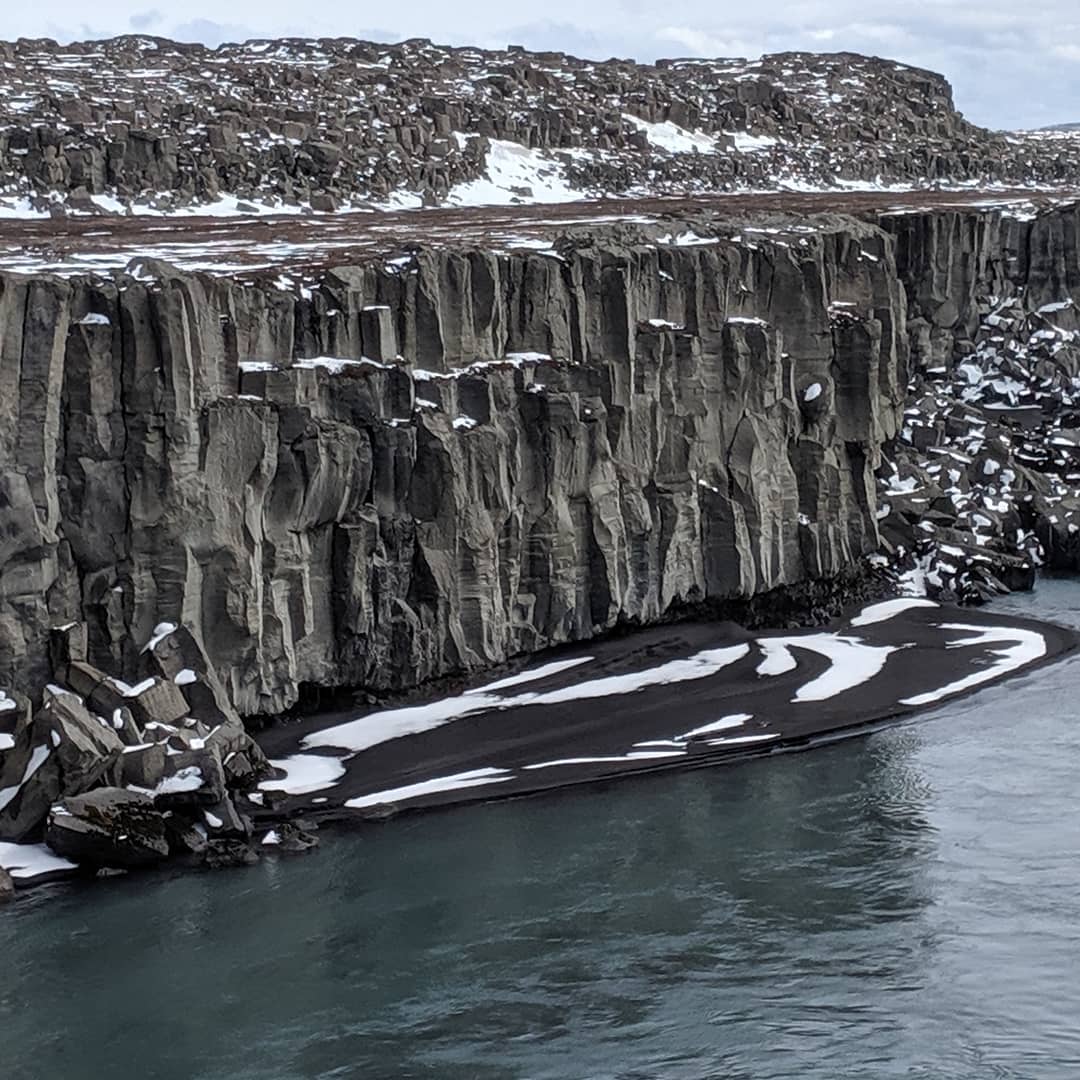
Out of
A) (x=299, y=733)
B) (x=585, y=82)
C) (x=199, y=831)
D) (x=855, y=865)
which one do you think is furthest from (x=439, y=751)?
(x=585, y=82)

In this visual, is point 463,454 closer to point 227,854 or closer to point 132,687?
point 132,687

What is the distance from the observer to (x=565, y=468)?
5650cm

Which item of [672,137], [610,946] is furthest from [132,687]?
[672,137]

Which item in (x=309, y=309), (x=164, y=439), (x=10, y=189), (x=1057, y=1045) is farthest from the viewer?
(x=10, y=189)

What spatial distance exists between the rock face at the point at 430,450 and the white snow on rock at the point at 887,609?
1885 millimetres

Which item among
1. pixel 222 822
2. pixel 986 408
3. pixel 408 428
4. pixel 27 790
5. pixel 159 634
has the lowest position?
pixel 222 822

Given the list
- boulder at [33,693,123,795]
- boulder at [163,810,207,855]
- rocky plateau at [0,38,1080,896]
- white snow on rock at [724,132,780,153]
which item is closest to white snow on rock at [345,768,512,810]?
rocky plateau at [0,38,1080,896]

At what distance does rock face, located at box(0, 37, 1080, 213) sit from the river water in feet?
156

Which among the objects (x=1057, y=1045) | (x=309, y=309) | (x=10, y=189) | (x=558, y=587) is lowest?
(x=1057, y=1045)

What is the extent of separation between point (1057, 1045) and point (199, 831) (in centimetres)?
1882

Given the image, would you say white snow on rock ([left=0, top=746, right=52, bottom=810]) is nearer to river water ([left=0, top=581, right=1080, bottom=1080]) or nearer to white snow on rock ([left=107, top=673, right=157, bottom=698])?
white snow on rock ([left=107, top=673, right=157, bottom=698])

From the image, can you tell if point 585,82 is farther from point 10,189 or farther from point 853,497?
point 853,497

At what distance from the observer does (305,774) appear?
4572 cm

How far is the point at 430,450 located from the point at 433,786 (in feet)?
35.8
